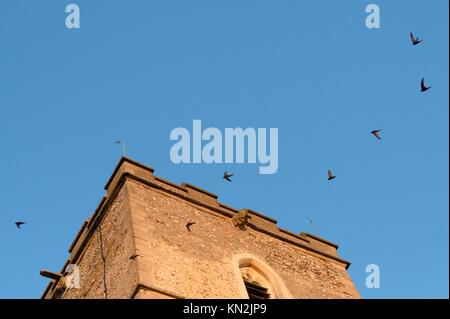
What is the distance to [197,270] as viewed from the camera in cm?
1477

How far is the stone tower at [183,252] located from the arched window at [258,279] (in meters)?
0.02

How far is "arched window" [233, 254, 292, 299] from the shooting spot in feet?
51.8

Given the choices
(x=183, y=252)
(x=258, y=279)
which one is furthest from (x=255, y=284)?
(x=183, y=252)

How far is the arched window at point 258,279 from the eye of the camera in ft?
51.8

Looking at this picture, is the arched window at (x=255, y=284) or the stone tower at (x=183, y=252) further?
the arched window at (x=255, y=284)

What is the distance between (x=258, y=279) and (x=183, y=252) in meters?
2.13

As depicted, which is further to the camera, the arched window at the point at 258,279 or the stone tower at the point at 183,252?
the arched window at the point at 258,279

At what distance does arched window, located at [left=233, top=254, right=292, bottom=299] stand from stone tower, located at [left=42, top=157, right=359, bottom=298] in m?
0.02

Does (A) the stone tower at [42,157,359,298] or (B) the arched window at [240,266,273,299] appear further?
(B) the arched window at [240,266,273,299]

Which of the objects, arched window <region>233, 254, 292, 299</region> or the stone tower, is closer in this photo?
the stone tower

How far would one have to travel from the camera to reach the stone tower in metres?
14.3
